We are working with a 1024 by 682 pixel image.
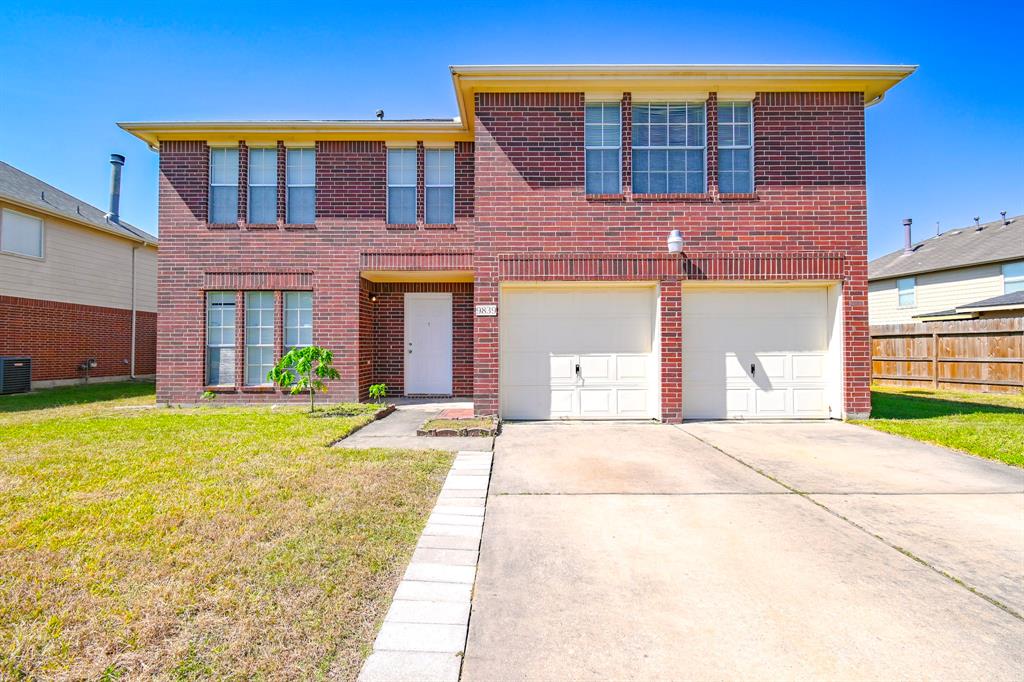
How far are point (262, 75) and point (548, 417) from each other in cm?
821

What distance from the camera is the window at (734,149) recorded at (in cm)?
827

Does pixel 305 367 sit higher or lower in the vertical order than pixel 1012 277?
lower

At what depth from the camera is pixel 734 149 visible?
8273mm

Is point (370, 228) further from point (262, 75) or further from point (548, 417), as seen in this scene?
point (548, 417)

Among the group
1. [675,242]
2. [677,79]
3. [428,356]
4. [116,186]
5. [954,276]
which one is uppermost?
[116,186]

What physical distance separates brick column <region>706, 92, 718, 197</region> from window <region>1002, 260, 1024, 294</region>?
56.0 ft

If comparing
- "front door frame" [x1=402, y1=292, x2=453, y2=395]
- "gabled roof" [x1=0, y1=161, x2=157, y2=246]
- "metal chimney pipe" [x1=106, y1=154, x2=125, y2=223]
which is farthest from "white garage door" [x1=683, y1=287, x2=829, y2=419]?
"metal chimney pipe" [x1=106, y1=154, x2=125, y2=223]

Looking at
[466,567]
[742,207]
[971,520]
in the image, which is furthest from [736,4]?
[466,567]

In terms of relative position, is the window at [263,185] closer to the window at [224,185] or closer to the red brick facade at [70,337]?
the window at [224,185]

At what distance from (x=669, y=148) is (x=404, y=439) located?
21.4ft

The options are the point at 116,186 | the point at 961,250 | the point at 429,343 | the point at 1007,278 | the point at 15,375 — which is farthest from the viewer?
the point at 961,250

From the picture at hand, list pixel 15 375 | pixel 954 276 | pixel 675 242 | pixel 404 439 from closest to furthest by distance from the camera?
pixel 404 439 → pixel 675 242 → pixel 15 375 → pixel 954 276

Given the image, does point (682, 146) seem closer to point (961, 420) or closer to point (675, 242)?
point (675, 242)

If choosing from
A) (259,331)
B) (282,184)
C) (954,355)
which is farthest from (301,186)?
(954,355)
